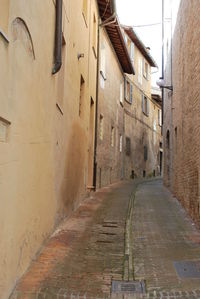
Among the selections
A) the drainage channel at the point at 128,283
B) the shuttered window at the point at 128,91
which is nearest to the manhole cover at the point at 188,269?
the drainage channel at the point at 128,283

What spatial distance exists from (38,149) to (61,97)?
2418 mm

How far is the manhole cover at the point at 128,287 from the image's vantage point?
14.8ft

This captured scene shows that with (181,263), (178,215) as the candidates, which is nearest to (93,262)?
(181,263)

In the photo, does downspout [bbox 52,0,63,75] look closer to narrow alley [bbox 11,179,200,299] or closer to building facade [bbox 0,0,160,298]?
building facade [bbox 0,0,160,298]

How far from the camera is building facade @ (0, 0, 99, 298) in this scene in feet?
12.6

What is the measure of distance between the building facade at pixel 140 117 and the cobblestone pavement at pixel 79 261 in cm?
1400

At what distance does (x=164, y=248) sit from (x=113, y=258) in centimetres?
110

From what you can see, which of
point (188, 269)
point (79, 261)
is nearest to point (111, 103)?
point (79, 261)

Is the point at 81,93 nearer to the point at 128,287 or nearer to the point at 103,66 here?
the point at 103,66

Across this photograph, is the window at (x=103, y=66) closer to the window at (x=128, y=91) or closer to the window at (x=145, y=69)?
the window at (x=128, y=91)

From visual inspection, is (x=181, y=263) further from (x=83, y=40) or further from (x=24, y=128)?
(x=83, y=40)

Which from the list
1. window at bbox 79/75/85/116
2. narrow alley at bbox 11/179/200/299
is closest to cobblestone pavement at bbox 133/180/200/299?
narrow alley at bbox 11/179/200/299

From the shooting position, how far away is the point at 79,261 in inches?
220

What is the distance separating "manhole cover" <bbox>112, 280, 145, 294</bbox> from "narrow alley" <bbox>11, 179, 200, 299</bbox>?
0.03 meters
